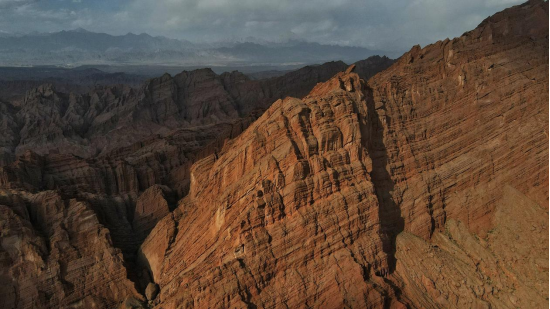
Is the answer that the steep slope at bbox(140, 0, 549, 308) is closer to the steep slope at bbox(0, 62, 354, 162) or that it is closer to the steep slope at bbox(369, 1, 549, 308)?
the steep slope at bbox(369, 1, 549, 308)

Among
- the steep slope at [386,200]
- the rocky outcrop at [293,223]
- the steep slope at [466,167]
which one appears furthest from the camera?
the steep slope at [466,167]

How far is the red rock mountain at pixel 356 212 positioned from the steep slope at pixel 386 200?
0.27ft

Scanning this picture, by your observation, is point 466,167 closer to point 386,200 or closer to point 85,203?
point 386,200

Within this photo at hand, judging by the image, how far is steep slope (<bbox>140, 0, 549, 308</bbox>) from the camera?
A: 2234 centimetres

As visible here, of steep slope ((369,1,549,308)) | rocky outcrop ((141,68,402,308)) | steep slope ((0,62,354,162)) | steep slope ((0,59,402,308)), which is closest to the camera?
rocky outcrop ((141,68,402,308))

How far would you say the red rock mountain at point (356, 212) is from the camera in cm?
2244

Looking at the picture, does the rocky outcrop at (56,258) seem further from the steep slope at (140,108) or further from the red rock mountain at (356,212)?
the steep slope at (140,108)

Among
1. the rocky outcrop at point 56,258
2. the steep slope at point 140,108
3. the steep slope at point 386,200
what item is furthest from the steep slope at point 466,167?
the steep slope at point 140,108

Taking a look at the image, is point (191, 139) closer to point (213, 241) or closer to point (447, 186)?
point (213, 241)

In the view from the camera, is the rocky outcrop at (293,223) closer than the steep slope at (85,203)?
Yes

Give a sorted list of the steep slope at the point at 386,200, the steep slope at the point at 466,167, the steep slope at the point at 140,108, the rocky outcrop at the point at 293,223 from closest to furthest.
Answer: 1. the rocky outcrop at the point at 293,223
2. the steep slope at the point at 386,200
3. the steep slope at the point at 466,167
4. the steep slope at the point at 140,108

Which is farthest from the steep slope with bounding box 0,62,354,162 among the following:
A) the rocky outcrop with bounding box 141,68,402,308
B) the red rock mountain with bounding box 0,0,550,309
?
the rocky outcrop with bounding box 141,68,402,308

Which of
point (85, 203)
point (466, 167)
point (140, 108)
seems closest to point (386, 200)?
point (466, 167)

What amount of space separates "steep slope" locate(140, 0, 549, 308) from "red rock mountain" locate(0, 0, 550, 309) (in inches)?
3.2
